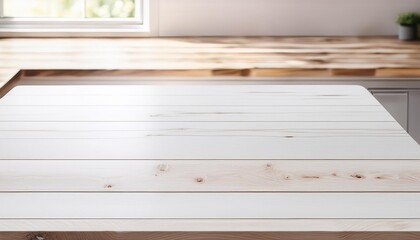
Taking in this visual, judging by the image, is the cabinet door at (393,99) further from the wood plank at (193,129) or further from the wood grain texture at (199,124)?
the wood plank at (193,129)

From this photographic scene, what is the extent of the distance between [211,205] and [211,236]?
4.2 inches

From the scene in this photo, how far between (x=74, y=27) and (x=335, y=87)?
1871 millimetres

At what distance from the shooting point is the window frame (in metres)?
3.67

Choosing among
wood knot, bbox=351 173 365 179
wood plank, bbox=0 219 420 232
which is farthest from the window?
wood plank, bbox=0 219 420 232

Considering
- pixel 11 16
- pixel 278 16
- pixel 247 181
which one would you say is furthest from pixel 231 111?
pixel 11 16

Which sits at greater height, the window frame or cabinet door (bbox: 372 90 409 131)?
the window frame

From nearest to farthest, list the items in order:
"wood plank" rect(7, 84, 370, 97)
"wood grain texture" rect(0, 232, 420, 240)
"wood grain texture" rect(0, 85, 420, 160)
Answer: "wood grain texture" rect(0, 232, 420, 240) < "wood grain texture" rect(0, 85, 420, 160) < "wood plank" rect(7, 84, 370, 97)

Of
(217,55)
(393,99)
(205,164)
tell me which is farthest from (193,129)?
(217,55)

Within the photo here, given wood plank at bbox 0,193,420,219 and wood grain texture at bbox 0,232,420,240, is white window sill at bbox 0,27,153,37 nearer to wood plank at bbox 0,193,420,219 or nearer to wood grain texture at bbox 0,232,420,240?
wood plank at bbox 0,193,420,219

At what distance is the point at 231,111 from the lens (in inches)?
74.2

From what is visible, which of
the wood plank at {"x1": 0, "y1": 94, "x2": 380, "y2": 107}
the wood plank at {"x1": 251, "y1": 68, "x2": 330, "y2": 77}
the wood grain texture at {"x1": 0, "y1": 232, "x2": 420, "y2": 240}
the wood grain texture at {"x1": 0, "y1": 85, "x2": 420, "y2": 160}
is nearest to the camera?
the wood grain texture at {"x1": 0, "y1": 232, "x2": 420, "y2": 240}

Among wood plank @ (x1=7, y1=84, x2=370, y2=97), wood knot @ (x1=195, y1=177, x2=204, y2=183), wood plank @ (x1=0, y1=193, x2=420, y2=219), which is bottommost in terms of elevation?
wood plank @ (x1=0, y1=193, x2=420, y2=219)

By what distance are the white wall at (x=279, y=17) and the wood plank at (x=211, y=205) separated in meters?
2.52

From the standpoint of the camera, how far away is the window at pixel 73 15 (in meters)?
3.72
